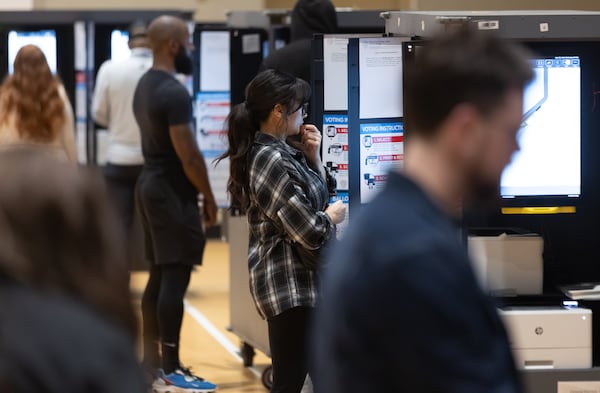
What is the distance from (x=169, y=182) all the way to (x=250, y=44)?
5.33 feet

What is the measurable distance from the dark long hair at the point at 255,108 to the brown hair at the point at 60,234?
2608 mm

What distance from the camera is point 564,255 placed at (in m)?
4.73

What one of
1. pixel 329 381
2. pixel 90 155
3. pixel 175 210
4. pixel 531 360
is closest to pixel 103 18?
pixel 90 155

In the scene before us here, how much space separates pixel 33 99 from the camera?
17.9ft

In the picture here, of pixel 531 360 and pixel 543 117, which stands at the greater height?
pixel 543 117

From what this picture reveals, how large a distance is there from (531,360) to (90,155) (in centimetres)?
710

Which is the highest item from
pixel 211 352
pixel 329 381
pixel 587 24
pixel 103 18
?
pixel 103 18

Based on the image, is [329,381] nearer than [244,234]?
Yes

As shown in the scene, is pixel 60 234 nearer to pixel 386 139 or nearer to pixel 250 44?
pixel 386 139

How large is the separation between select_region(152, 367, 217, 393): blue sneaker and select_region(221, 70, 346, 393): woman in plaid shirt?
1832 mm

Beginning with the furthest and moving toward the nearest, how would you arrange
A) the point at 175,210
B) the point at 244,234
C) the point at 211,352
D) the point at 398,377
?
the point at 211,352 → the point at 244,234 → the point at 175,210 → the point at 398,377

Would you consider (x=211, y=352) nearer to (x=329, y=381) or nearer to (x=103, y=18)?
(x=103, y=18)

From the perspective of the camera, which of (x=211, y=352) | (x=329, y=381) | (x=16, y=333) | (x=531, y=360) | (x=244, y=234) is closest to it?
(x=16, y=333)

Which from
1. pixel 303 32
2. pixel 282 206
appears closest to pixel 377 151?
pixel 282 206
